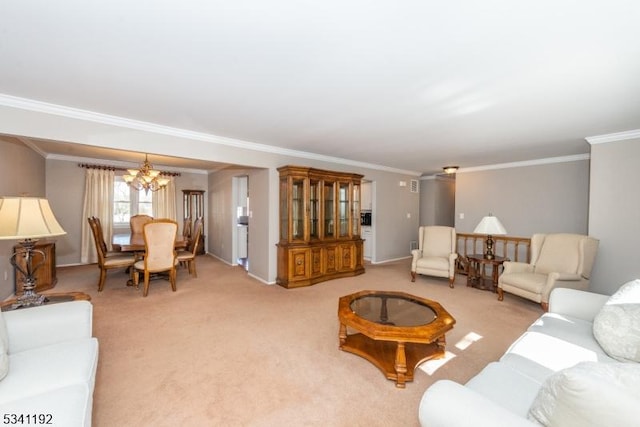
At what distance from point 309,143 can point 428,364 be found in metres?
3.23

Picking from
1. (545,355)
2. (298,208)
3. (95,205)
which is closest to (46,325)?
(545,355)

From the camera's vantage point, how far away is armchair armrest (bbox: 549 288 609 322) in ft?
6.68

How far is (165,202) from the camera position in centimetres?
688

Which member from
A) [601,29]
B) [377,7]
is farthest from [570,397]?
[601,29]

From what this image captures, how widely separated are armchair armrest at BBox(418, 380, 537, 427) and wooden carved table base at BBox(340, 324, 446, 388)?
1044 mm

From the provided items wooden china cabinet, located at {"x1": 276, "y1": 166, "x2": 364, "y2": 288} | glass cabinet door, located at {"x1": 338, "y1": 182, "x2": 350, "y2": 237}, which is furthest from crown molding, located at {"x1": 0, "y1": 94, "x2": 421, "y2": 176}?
glass cabinet door, located at {"x1": 338, "y1": 182, "x2": 350, "y2": 237}

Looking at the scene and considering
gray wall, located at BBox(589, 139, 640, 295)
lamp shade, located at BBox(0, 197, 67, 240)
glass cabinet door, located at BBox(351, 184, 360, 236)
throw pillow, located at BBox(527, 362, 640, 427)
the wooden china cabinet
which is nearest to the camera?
throw pillow, located at BBox(527, 362, 640, 427)

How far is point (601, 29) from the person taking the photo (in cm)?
152

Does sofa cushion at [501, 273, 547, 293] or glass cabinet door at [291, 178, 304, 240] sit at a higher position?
glass cabinet door at [291, 178, 304, 240]

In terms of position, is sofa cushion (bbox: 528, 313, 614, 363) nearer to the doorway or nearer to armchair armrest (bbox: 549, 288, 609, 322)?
armchair armrest (bbox: 549, 288, 609, 322)

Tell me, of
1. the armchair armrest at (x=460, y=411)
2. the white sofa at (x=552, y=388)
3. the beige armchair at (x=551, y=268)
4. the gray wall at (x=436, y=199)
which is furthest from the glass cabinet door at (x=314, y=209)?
the gray wall at (x=436, y=199)

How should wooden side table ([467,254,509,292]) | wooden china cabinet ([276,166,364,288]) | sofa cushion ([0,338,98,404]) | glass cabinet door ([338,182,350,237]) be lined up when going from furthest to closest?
glass cabinet door ([338,182,350,237]) → wooden china cabinet ([276,166,364,288]) → wooden side table ([467,254,509,292]) → sofa cushion ([0,338,98,404])

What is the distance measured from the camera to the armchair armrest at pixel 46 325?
158 centimetres

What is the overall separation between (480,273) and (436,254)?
2.68ft
